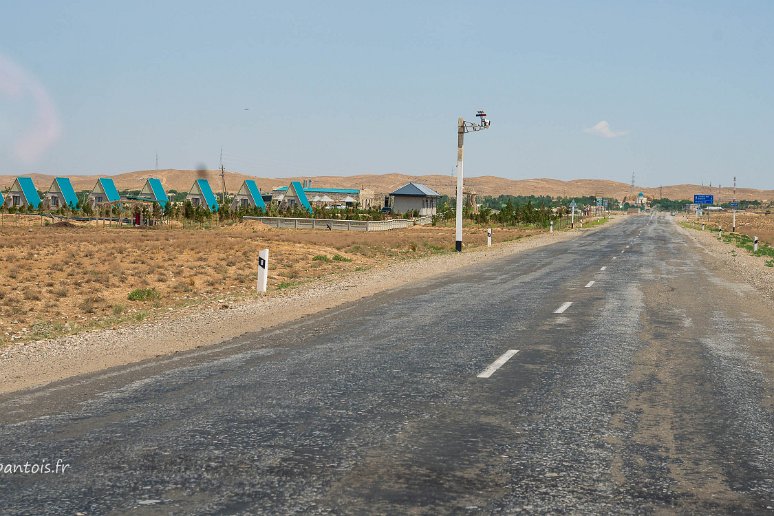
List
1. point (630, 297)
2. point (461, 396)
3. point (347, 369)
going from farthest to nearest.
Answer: point (630, 297), point (347, 369), point (461, 396)

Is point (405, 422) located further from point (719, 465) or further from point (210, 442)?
point (719, 465)

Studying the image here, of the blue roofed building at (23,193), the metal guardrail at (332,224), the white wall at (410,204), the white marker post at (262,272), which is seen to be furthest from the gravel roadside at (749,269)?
the blue roofed building at (23,193)

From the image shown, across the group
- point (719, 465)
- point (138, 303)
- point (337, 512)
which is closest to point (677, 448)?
point (719, 465)

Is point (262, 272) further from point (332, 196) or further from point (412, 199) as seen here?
point (332, 196)

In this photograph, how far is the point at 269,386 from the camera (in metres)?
8.10

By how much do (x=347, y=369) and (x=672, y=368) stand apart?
394 cm

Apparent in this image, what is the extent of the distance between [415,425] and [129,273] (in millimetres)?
21708

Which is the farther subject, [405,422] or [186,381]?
[186,381]

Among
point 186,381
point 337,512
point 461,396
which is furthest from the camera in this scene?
point 186,381

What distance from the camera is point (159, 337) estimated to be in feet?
39.4

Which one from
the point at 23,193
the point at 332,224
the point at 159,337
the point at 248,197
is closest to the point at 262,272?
the point at 159,337

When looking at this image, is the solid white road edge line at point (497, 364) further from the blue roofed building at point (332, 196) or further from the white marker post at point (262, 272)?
the blue roofed building at point (332, 196)

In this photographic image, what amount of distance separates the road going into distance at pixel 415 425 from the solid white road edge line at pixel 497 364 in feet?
0.18

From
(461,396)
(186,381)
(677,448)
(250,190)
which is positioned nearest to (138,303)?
(186,381)
